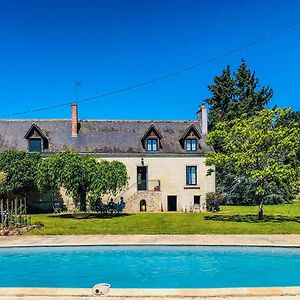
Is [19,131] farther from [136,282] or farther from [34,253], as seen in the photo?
[136,282]

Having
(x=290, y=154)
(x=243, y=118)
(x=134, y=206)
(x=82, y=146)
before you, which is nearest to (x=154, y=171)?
(x=134, y=206)

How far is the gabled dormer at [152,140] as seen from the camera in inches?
1662

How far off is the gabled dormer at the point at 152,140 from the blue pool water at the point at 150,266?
24.6 meters

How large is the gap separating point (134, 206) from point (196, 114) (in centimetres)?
1351

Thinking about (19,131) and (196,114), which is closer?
(19,131)

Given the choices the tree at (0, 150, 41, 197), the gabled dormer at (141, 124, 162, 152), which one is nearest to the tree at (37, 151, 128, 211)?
the tree at (0, 150, 41, 197)

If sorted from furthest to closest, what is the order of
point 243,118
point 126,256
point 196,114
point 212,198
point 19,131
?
point 196,114, point 19,131, point 212,198, point 243,118, point 126,256

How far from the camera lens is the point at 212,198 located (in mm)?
39906

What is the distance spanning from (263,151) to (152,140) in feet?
51.2

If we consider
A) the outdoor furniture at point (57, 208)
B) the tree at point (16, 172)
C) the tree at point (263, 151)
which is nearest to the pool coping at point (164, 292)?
the tree at point (263, 151)

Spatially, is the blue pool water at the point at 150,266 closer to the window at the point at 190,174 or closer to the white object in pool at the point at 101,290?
the white object in pool at the point at 101,290

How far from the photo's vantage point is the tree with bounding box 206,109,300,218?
28000mm

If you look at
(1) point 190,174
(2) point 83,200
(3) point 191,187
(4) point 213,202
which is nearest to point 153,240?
(2) point 83,200

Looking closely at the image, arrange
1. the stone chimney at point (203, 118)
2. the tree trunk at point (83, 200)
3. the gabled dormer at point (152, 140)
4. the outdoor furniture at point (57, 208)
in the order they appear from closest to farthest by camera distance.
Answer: the tree trunk at point (83, 200) → the outdoor furniture at point (57, 208) → the gabled dormer at point (152, 140) → the stone chimney at point (203, 118)
